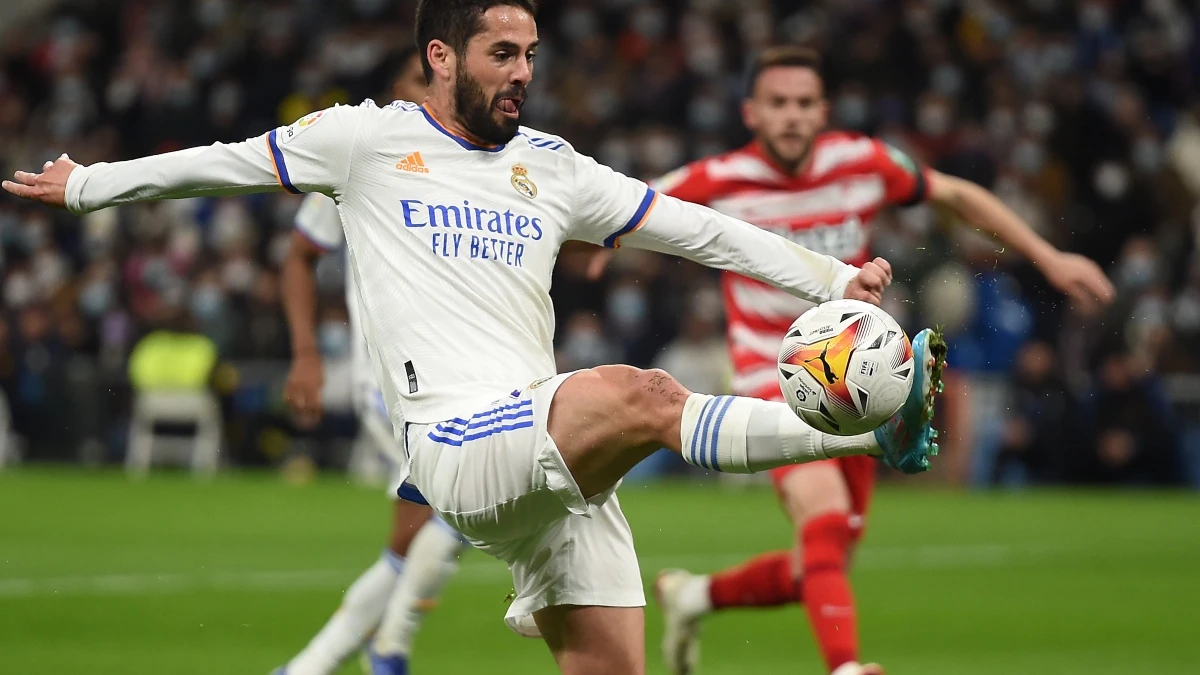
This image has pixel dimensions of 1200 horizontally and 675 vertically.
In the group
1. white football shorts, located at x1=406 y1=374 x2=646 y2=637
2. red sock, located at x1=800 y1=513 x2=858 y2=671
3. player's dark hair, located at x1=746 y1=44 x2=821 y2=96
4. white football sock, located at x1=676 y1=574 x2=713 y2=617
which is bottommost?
white football sock, located at x1=676 y1=574 x2=713 y2=617

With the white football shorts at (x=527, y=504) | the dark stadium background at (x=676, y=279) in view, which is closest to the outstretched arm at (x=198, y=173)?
the white football shorts at (x=527, y=504)

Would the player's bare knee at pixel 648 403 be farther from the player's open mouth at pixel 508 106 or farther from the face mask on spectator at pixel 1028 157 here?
the face mask on spectator at pixel 1028 157

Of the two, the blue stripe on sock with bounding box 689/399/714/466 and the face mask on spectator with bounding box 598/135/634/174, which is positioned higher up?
the face mask on spectator with bounding box 598/135/634/174

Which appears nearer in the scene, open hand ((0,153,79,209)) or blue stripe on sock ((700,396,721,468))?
blue stripe on sock ((700,396,721,468))

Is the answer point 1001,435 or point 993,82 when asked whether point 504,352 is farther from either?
point 993,82

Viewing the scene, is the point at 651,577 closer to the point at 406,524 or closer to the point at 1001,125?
the point at 406,524

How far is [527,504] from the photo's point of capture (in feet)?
15.7

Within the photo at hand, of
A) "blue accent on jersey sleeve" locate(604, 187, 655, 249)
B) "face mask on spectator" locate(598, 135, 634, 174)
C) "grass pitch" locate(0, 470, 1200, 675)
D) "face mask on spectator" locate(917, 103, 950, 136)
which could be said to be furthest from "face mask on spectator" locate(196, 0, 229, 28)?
"blue accent on jersey sleeve" locate(604, 187, 655, 249)

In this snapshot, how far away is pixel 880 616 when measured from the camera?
9797 millimetres

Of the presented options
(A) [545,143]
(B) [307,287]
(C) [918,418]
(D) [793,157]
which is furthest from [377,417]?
(C) [918,418]

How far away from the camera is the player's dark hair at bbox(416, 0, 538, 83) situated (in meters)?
5.09

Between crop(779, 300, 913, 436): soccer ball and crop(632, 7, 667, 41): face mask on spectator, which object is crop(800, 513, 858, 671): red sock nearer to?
crop(779, 300, 913, 436): soccer ball

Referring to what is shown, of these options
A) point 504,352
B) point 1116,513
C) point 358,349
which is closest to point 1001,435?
point 1116,513

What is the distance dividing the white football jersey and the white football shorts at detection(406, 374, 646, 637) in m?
0.13
